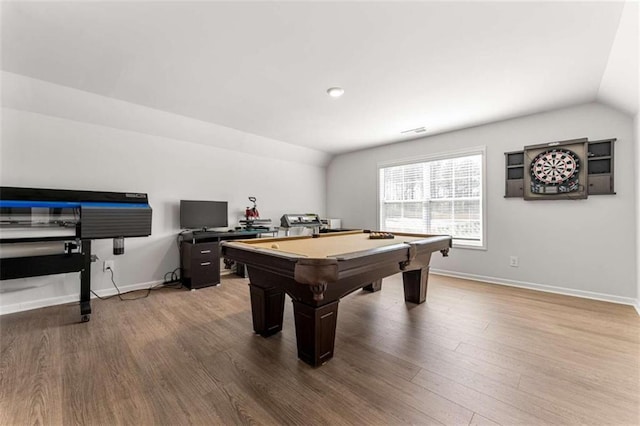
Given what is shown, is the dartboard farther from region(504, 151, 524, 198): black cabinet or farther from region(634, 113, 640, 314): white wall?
region(634, 113, 640, 314): white wall

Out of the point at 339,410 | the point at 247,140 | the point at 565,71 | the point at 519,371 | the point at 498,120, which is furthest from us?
the point at 247,140

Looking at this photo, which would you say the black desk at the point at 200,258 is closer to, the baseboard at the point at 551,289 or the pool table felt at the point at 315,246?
the pool table felt at the point at 315,246

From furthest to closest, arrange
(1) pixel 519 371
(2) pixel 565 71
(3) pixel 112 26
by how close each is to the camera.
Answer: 1. (2) pixel 565 71
2. (3) pixel 112 26
3. (1) pixel 519 371

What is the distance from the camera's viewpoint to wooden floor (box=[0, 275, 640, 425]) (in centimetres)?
141

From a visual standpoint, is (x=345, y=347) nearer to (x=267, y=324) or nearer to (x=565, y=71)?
(x=267, y=324)

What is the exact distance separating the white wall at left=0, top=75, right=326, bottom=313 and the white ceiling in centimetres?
43

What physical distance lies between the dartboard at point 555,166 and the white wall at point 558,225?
8.8 inches

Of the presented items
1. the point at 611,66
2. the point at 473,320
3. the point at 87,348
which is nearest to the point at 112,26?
the point at 87,348

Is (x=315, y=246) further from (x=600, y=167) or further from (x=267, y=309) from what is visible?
(x=600, y=167)

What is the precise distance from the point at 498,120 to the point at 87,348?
5452mm

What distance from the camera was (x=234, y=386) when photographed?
163 centimetres

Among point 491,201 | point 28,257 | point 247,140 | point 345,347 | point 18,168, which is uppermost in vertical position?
point 247,140

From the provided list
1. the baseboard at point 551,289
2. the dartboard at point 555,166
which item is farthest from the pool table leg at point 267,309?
the dartboard at point 555,166

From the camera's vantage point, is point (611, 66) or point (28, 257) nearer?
point (611, 66)
